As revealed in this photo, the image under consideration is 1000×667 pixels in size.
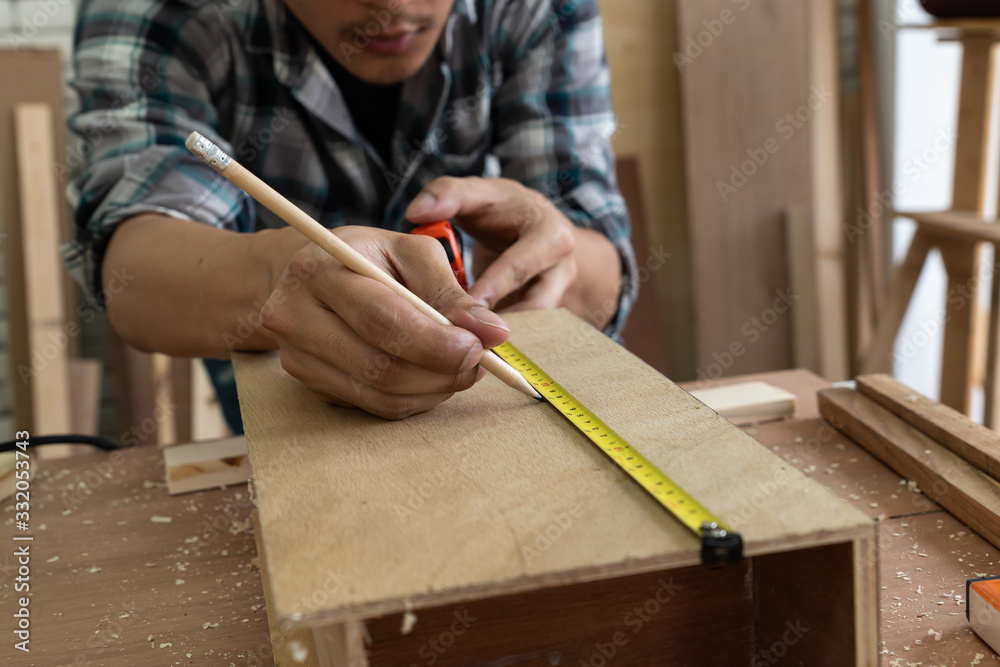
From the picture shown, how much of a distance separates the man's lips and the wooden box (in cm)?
63

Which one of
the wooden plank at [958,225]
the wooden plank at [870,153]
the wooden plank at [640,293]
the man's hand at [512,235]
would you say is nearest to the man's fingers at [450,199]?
the man's hand at [512,235]

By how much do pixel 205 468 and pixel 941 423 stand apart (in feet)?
3.06

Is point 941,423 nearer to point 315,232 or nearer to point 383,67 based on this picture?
point 315,232

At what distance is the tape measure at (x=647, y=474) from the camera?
52 cm

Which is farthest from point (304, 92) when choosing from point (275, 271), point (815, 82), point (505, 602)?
point (815, 82)

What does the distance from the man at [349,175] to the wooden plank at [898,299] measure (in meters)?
1.11

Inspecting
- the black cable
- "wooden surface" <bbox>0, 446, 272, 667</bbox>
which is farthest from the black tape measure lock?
the black cable

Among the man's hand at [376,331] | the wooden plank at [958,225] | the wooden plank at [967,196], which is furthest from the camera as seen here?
the wooden plank at [967,196]

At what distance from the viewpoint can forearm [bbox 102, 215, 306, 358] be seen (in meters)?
1.00

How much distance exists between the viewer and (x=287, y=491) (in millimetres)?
652

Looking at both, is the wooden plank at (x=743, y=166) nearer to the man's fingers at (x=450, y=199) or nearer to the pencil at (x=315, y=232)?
the man's fingers at (x=450, y=199)

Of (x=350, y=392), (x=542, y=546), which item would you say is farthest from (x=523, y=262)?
(x=542, y=546)

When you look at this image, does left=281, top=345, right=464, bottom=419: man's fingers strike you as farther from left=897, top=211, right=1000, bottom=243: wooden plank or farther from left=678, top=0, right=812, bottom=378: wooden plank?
left=678, top=0, right=812, bottom=378: wooden plank

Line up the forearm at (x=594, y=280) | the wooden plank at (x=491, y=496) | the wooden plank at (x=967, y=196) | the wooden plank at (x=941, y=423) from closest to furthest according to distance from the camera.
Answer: the wooden plank at (x=491, y=496) < the wooden plank at (x=941, y=423) < the forearm at (x=594, y=280) < the wooden plank at (x=967, y=196)
